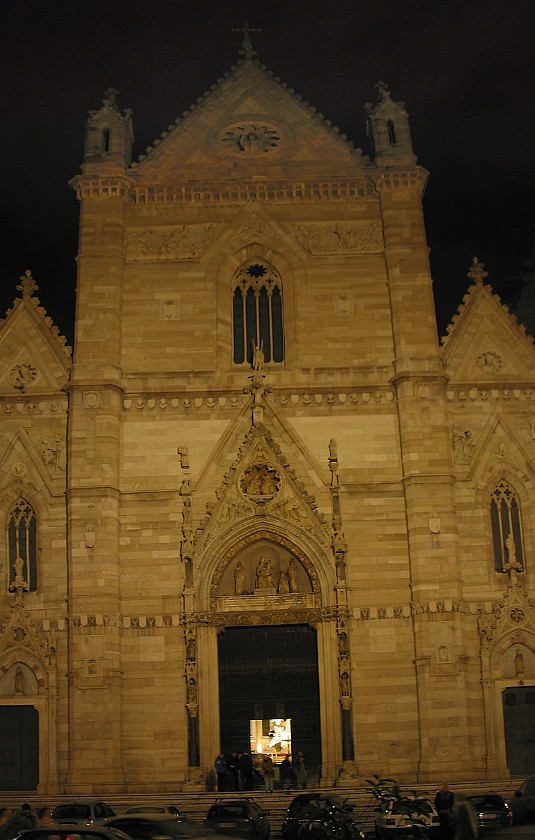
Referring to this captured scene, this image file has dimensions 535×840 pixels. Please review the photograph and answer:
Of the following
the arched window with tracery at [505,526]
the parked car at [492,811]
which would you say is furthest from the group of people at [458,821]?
the arched window with tracery at [505,526]

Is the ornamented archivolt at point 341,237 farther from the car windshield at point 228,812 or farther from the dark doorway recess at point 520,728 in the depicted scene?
the car windshield at point 228,812

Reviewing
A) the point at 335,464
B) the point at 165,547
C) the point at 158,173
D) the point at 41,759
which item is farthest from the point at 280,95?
the point at 41,759

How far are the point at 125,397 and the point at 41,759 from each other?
10349 millimetres

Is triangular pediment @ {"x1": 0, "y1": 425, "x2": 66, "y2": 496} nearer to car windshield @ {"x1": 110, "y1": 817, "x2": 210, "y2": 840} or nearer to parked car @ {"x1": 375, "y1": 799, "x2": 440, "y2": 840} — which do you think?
parked car @ {"x1": 375, "y1": 799, "x2": 440, "y2": 840}

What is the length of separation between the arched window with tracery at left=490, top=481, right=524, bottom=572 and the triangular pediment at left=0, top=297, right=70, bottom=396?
13.0 meters

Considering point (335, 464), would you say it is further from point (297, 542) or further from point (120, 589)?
point (120, 589)

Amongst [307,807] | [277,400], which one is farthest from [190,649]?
[307,807]

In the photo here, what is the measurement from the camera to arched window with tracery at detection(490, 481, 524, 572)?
3400 cm

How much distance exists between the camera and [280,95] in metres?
39.4

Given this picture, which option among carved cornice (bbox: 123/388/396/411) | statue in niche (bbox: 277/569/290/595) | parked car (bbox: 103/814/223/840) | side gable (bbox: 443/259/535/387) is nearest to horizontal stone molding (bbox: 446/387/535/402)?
side gable (bbox: 443/259/535/387)

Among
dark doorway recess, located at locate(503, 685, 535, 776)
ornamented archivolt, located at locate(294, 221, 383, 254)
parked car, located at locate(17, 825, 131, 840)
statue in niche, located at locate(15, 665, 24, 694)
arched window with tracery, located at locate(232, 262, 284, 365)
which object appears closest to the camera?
parked car, located at locate(17, 825, 131, 840)

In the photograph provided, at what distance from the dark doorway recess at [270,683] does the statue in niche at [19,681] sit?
5449 millimetres

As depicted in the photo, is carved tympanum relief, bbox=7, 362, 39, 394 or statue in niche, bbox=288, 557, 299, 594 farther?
carved tympanum relief, bbox=7, 362, 39, 394

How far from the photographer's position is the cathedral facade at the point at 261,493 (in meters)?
32.4
